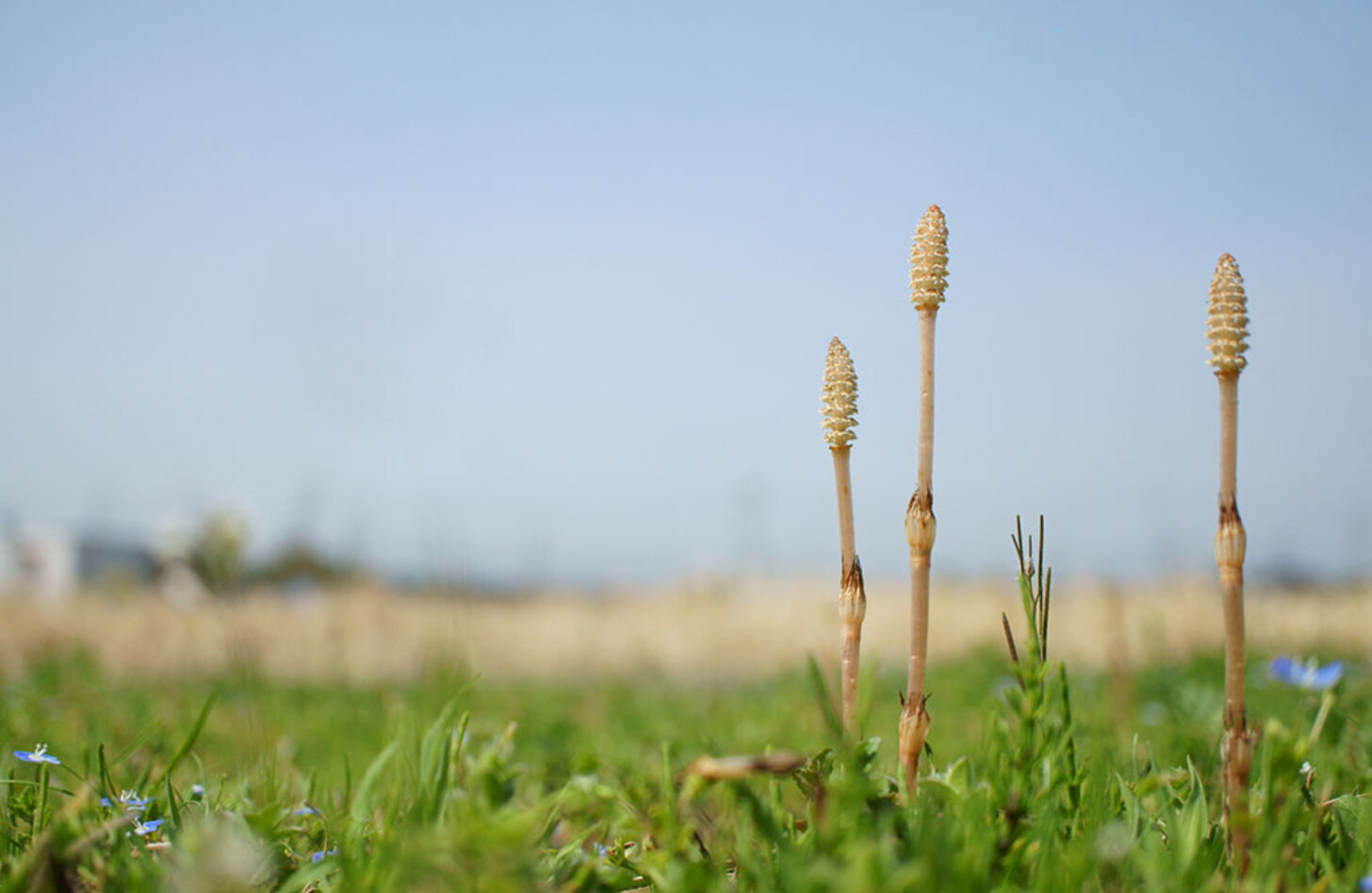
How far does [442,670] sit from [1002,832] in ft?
3.49

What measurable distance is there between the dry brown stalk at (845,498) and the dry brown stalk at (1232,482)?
0.39 metres

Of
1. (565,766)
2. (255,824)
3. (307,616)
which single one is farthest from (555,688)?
(255,824)

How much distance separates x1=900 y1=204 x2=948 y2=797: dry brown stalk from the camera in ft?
3.66

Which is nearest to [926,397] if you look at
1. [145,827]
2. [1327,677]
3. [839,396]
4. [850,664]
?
[839,396]

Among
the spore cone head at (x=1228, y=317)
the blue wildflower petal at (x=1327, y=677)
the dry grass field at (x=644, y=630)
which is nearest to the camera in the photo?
the spore cone head at (x=1228, y=317)

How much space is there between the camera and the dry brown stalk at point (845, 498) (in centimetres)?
113

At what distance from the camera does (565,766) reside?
2.31 metres

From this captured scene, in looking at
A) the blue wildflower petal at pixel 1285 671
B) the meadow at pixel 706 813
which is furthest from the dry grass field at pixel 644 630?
the meadow at pixel 706 813

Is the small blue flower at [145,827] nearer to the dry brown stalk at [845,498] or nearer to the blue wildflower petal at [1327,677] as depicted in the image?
the dry brown stalk at [845,498]

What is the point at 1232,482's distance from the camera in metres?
1.07

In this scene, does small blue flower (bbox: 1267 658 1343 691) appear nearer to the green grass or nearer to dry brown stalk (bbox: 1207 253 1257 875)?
the green grass

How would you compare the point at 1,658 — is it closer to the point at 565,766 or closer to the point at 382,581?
the point at 382,581

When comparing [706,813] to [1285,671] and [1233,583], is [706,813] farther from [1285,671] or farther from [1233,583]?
[1285,671]

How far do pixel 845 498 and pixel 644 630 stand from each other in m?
13.9
